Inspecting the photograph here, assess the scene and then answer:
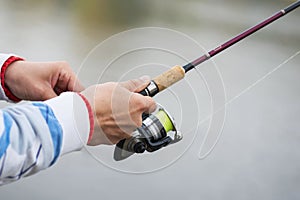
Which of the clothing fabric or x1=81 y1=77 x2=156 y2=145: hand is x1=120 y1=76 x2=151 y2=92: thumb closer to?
x1=81 y1=77 x2=156 y2=145: hand

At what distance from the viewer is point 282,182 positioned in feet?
6.13

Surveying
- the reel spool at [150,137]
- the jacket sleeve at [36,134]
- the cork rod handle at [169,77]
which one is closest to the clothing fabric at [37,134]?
the jacket sleeve at [36,134]

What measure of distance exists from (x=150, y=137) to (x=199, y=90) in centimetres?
70

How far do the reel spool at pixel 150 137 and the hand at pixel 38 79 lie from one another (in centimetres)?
16

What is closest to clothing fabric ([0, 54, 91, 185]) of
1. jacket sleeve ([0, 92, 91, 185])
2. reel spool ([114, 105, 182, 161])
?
jacket sleeve ([0, 92, 91, 185])

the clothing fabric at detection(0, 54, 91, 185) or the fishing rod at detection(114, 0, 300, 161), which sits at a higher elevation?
the clothing fabric at detection(0, 54, 91, 185)

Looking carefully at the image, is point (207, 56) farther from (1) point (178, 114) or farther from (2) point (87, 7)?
(2) point (87, 7)

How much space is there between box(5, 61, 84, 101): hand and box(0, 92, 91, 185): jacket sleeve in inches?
10.7

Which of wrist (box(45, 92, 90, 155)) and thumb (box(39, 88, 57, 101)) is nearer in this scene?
wrist (box(45, 92, 90, 155))

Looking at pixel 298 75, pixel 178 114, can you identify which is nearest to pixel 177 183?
pixel 178 114

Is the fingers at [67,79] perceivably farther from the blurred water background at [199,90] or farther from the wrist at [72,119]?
the wrist at [72,119]

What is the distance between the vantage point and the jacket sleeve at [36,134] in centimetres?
62

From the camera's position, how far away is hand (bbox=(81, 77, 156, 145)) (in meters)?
0.78

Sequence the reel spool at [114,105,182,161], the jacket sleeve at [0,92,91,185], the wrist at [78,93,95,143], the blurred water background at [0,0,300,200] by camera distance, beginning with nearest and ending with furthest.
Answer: the jacket sleeve at [0,92,91,185] → the wrist at [78,93,95,143] → the reel spool at [114,105,182,161] → the blurred water background at [0,0,300,200]
